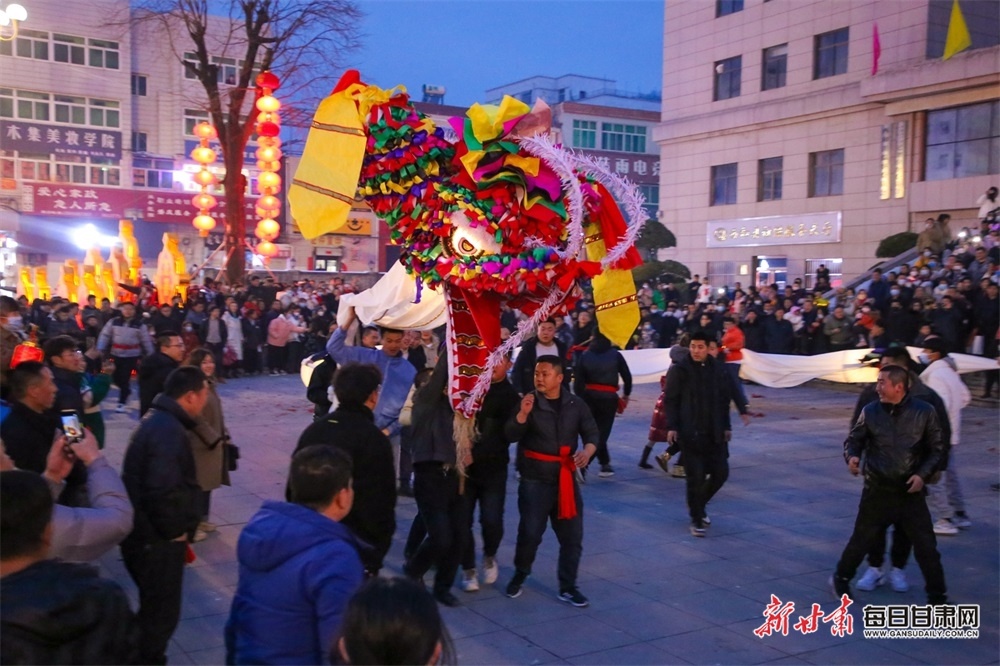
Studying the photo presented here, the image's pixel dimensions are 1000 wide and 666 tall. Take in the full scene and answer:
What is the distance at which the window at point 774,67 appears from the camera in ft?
92.6

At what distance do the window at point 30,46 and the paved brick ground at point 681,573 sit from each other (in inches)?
1316

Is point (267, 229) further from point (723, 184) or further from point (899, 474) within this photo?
point (723, 184)

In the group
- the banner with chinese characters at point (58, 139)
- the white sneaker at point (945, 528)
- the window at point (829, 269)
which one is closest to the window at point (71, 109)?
the banner with chinese characters at point (58, 139)

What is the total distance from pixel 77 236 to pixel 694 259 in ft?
82.4

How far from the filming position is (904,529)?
5.43m

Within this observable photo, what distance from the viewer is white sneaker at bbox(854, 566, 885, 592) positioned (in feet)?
19.0

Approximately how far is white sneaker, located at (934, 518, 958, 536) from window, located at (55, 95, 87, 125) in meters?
39.4

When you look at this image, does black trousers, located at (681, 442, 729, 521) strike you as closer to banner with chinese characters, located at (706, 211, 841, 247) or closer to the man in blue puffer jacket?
the man in blue puffer jacket

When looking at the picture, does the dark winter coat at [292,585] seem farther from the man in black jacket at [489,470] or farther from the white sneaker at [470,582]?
the white sneaker at [470,582]

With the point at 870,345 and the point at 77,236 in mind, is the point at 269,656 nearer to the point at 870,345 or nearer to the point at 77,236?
the point at 870,345

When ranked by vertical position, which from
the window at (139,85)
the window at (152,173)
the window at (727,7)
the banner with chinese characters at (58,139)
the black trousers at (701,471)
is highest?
the window at (727,7)

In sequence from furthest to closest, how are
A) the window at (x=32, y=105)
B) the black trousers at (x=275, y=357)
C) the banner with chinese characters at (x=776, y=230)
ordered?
1. the window at (x=32, y=105)
2. the banner with chinese characters at (x=776, y=230)
3. the black trousers at (x=275, y=357)

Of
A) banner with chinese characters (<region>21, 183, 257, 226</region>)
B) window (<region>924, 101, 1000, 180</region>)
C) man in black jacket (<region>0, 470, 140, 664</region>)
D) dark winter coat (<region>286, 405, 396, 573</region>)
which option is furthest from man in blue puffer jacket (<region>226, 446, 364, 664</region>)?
banner with chinese characters (<region>21, 183, 257, 226</region>)
